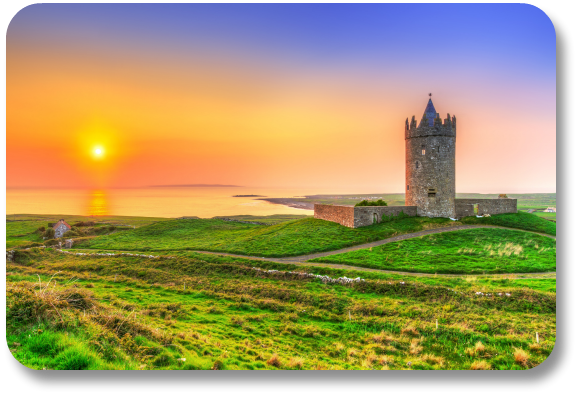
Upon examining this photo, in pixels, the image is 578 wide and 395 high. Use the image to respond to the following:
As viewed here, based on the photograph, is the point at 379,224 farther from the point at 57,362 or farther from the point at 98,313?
the point at 57,362

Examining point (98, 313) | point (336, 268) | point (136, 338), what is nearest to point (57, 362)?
point (136, 338)

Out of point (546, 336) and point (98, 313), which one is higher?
point (98, 313)

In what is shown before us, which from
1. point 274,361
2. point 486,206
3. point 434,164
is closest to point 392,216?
point 434,164

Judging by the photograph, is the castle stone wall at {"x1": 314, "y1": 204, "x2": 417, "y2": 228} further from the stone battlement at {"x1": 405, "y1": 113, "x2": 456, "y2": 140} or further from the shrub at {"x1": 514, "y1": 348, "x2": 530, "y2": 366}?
the shrub at {"x1": 514, "y1": 348, "x2": 530, "y2": 366}

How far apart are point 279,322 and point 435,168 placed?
27.2 meters

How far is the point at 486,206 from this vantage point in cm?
3159

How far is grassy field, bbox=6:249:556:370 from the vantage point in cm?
728

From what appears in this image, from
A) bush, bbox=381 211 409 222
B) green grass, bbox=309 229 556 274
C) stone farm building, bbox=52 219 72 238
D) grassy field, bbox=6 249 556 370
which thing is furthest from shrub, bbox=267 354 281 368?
stone farm building, bbox=52 219 72 238

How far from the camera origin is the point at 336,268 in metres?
20.1

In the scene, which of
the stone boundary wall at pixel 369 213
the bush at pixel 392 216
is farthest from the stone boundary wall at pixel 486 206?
the stone boundary wall at pixel 369 213

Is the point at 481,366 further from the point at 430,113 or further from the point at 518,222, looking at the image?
the point at 430,113

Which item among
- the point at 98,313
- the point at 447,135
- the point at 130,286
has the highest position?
the point at 447,135
